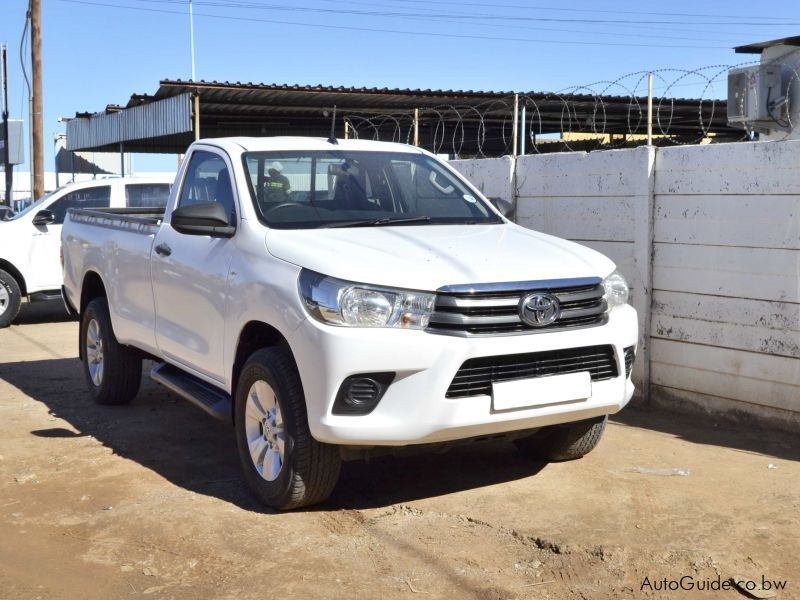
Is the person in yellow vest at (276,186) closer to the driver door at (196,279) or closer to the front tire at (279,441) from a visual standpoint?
the driver door at (196,279)

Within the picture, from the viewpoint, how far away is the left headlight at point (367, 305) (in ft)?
14.7

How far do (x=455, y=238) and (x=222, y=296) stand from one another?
1.28 meters

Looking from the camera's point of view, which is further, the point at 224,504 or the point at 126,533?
the point at 224,504

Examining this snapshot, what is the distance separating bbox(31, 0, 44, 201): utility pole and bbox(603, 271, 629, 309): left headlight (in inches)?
812

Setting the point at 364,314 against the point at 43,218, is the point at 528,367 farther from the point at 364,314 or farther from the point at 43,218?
the point at 43,218

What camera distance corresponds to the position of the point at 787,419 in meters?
6.44

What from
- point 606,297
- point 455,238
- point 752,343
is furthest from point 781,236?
point 455,238

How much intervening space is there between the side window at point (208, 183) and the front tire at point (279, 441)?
996 mm

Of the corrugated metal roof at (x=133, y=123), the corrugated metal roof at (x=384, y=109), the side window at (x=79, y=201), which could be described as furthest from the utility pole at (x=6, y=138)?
the side window at (x=79, y=201)

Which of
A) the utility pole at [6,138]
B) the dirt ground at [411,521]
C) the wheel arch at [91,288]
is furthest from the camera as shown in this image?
the utility pole at [6,138]

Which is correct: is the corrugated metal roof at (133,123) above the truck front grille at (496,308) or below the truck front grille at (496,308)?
above

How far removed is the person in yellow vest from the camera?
5555 millimetres

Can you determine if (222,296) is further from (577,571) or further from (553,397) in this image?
(577,571)

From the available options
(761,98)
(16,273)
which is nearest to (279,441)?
(16,273)
